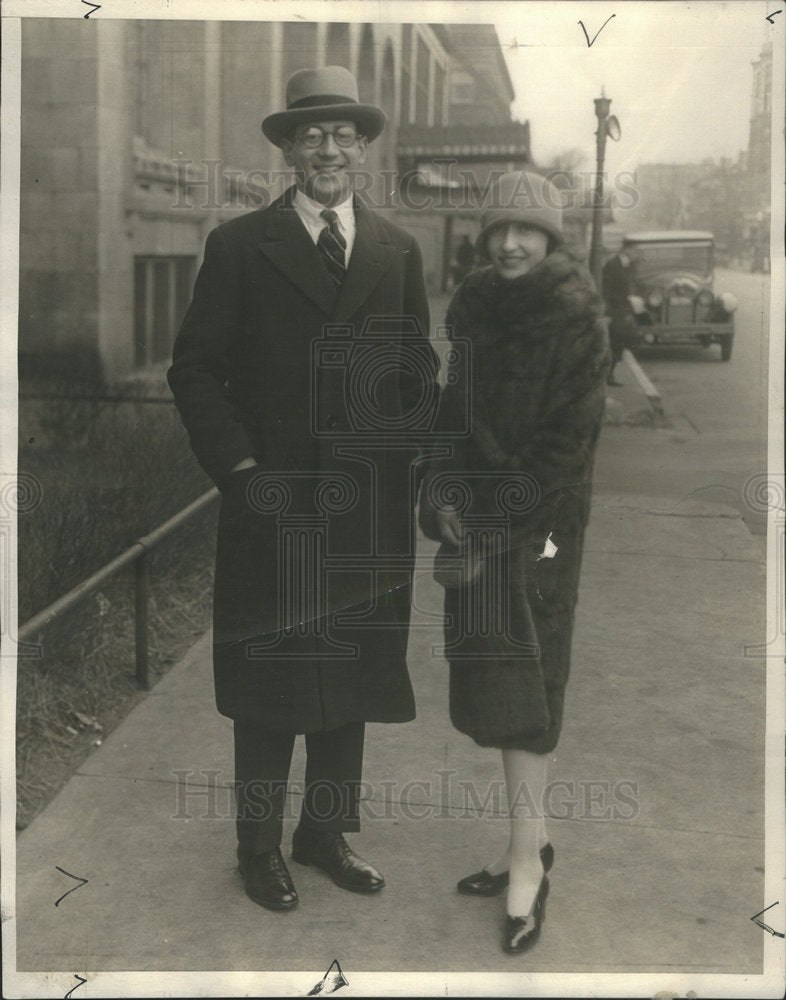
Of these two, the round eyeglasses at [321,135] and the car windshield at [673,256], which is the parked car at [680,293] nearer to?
the car windshield at [673,256]

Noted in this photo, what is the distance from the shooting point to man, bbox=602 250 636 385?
11.7 feet

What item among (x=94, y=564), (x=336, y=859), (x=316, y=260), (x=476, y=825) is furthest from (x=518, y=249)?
(x=94, y=564)

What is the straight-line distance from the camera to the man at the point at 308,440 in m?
3.40

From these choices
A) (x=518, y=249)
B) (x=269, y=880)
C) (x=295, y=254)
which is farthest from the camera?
(x=269, y=880)

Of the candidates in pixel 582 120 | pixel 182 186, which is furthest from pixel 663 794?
pixel 182 186

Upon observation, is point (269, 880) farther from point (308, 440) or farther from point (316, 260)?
point (316, 260)

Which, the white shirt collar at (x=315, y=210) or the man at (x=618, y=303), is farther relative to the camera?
the man at (x=618, y=303)

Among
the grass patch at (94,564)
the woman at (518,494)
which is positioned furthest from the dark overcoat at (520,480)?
the grass patch at (94,564)

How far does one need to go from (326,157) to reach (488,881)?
6.96 ft

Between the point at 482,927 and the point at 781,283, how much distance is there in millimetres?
2030

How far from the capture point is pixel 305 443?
344 centimetres

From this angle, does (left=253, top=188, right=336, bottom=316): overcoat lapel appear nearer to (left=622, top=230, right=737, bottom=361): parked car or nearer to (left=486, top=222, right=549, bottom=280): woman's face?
(left=486, top=222, right=549, bottom=280): woman's face

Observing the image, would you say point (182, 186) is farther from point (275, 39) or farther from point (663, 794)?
point (663, 794)

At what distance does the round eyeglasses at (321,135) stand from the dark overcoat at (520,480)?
519 millimetres
